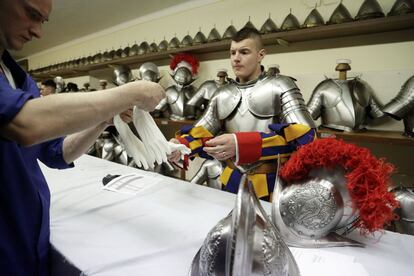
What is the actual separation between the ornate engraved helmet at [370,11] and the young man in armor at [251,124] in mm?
738

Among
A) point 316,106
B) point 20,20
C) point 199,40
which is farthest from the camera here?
point 199,40

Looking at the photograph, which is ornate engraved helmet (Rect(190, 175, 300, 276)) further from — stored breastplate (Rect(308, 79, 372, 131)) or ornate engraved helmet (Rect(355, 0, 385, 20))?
ornate engraved helmet (Rect(355, 0, 385, 20))

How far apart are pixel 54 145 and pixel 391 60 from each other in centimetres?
223

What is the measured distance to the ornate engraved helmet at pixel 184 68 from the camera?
2.99 meters

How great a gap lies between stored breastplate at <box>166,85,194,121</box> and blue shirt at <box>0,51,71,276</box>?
7.04ft

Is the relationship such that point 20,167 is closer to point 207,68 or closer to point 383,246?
point 383,246

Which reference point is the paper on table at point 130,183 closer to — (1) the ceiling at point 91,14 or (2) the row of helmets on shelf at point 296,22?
(2) the row of helmets on shelf at point 296,22

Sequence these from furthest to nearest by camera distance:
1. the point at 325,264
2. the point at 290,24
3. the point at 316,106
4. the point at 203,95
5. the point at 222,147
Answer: the point at 203,95, the point at 290,24, the point at 316,106, the point at 222,147, the point at 325,264

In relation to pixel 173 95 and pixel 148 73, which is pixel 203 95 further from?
pixel 148 73

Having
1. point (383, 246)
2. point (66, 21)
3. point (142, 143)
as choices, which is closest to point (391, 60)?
point (383, 246)

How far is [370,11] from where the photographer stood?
5.85ft

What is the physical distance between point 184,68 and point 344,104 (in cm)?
169

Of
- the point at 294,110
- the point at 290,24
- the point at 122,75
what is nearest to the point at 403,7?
the point at 290,24

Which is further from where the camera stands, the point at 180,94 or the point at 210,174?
the point at 180,94
